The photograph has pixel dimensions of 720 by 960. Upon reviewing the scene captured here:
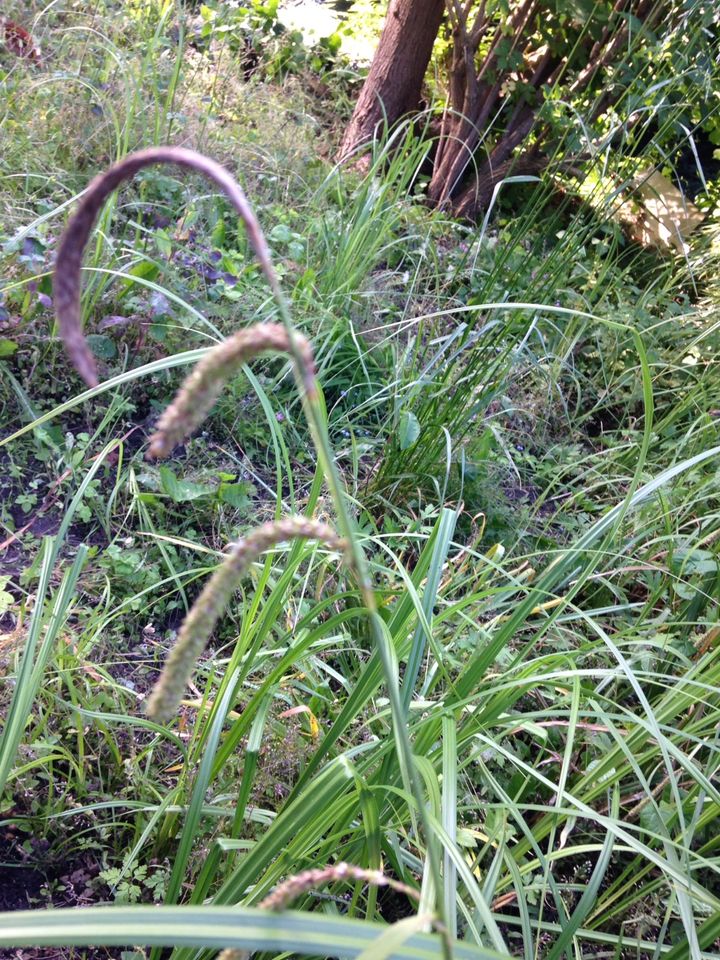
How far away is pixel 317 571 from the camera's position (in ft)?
6.17

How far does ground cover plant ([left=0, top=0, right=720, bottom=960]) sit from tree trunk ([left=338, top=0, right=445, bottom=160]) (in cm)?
39

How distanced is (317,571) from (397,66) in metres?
3.32

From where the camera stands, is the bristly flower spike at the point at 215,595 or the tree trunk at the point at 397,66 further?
the tree trunk at the point at 397,66

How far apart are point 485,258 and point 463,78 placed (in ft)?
4.46

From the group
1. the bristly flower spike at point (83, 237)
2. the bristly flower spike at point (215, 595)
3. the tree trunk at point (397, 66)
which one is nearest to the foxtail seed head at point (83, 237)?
the bristly flower spike at point (83, 237)

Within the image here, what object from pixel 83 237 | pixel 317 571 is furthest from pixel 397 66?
pixel 83 237

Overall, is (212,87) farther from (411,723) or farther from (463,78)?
(411,723)

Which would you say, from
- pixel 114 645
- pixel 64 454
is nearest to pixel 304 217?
pixel 64 454

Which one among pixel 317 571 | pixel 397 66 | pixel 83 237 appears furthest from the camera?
pixel 397 66

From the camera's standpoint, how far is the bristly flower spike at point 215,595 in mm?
402

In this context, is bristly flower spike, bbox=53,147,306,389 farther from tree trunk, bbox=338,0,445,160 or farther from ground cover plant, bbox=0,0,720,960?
tree trunk, bbox=338,0,445,160

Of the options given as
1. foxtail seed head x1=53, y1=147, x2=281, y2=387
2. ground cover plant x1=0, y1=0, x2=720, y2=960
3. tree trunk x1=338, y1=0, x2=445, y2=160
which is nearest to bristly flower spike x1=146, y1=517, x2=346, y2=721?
ground cover plant x1=0, y1=0, x2=720, y2=960

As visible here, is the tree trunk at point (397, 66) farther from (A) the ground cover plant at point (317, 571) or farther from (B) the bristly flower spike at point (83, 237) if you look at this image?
(B) the bristly flower spike at point (83, 237)

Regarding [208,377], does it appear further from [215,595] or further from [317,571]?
[317,571]
